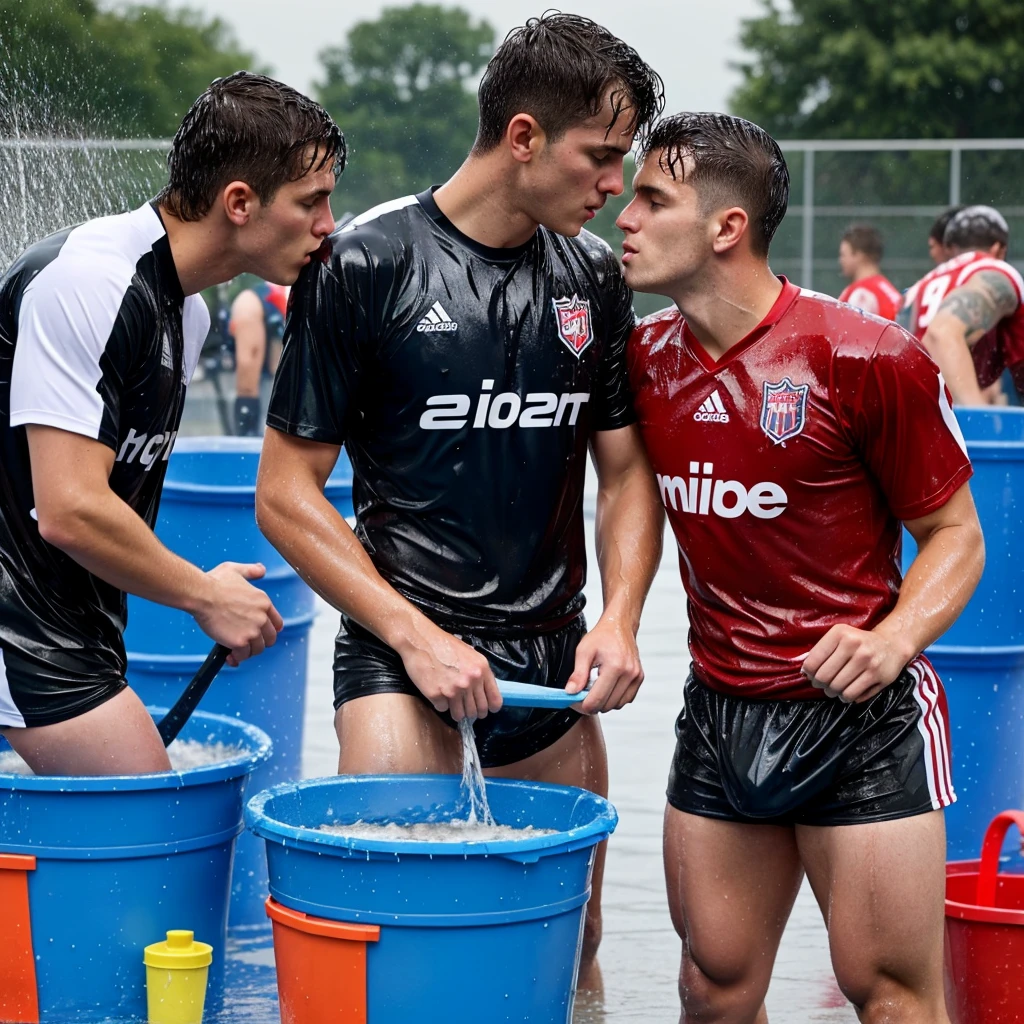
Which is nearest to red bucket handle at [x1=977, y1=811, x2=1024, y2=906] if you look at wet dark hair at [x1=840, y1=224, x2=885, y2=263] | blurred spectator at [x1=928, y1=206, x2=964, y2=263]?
blurred spectator at [x1=928, y1=206, x2=964, y2=263]

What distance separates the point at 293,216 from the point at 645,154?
74cm

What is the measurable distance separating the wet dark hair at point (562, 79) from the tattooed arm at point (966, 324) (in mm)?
3476

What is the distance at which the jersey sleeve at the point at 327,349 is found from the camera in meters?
3.25

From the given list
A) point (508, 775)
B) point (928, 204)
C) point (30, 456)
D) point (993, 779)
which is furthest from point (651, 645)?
point (928, 204)

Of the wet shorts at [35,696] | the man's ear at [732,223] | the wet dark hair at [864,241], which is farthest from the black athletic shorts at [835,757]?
the wet dark hair at [864,241]

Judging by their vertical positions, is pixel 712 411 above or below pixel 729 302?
below

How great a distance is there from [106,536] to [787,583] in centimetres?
135

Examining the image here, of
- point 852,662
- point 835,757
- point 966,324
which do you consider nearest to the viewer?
point 852,662

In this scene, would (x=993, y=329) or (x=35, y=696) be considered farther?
(x=993, y=329)

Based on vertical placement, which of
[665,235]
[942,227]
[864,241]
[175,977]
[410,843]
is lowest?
[175,977]

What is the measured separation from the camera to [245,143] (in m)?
3.40

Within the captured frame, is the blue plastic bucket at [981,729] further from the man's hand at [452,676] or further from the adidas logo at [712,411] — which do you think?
the man's hand at [452,676]

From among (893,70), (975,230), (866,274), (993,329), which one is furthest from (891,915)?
(893,70)

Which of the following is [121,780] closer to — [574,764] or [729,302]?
[574,764]
